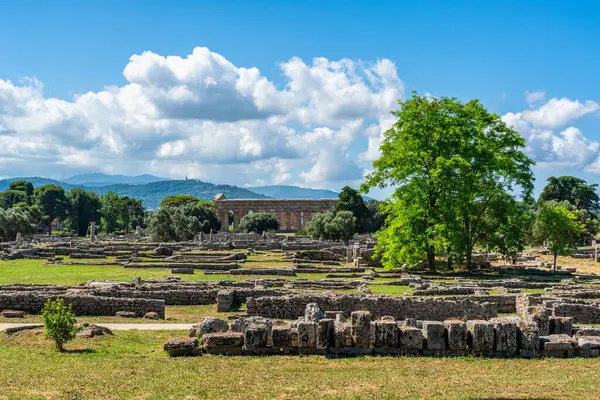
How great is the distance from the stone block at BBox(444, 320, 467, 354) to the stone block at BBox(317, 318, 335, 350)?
8.83ft

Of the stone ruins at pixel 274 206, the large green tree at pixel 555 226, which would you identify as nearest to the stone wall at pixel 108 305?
the large green tree at pixel 555 226

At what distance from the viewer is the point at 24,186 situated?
463 feet

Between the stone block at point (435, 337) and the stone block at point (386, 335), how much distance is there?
2.39 feet

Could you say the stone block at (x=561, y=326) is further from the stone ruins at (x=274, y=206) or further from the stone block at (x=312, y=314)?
the stone ruins at (x=274, y=206)

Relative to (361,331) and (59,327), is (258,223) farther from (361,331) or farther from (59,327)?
(361,331)

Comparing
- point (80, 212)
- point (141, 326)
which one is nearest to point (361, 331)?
point (141, 326)

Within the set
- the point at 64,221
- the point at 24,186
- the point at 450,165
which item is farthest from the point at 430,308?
the point at 24,186

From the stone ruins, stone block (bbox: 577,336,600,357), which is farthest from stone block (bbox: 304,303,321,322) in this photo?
the stone ruins

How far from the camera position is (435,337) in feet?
46.2

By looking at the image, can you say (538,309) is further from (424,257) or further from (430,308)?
(424,257)

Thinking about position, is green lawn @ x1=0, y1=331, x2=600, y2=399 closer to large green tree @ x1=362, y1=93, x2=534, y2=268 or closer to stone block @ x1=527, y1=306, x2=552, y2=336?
stone block @ x1=527, y1=306, x2=552, y2=336

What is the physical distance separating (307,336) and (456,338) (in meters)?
3.43

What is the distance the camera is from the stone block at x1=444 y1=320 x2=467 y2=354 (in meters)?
14.1

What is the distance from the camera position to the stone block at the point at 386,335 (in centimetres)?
1416
